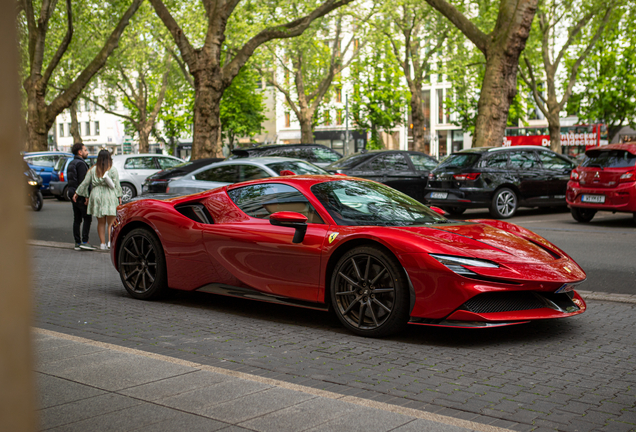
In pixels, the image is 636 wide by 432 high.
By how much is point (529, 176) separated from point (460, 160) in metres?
1.66

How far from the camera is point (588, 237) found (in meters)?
11.8

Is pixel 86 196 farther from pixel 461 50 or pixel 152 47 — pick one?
pixel 152 47

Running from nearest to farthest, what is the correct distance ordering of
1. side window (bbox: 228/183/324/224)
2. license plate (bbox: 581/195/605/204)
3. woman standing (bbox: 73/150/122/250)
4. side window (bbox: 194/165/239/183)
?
side window (bbox: 228/183/324/224) < woman standing (bbox: 73/150/122/250) < side window (bbox: 194/165/239/183) < license plate (bbox: 581/195/605/204)

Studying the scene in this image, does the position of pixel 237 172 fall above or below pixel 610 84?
below

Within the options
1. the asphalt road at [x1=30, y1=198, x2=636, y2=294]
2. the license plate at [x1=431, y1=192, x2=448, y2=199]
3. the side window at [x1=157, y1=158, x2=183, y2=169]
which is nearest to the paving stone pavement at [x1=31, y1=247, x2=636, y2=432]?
the asphalt road at [x1=30, y1=198, x2=636, y2=294]

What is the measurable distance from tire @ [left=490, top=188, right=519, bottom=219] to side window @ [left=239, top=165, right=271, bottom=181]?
19.5 ft

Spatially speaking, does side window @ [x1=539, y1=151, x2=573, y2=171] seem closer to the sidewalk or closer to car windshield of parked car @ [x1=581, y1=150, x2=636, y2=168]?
car windshield of parked car @ [x1=581, y1=150, x2=636, y2=168]

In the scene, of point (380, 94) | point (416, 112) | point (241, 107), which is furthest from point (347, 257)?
point (380, 94)

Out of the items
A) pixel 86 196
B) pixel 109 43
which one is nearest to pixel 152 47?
pixel 109 43

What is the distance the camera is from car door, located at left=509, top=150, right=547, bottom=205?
15904 millimetres

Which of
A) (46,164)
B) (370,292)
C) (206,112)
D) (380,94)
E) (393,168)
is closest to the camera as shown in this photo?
(370,292)

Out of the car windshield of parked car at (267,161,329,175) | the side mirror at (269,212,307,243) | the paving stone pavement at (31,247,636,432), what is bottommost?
the paving stone pavement at (31,247,636,432)

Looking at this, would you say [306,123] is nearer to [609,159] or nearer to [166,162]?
[166,162]

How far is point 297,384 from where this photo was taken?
3973 millimetres
